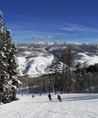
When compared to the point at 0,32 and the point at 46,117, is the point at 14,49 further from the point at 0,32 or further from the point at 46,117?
the point at 46,117

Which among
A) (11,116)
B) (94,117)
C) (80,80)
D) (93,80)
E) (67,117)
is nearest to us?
(94,117)

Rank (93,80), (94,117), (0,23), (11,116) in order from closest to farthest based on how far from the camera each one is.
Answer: (94,117)
(11,116)
(0,23)
(93,80)

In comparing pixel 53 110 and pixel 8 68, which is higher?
pixel 8 68

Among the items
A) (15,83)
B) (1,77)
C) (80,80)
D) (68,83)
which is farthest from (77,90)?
(1,77)

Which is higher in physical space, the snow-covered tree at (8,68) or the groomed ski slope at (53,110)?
the snow-covered tree at (8,68)

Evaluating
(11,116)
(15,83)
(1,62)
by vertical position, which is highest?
(1,62)

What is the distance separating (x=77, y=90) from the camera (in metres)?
78.3

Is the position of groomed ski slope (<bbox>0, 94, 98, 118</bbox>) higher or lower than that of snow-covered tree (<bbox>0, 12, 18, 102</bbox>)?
lower

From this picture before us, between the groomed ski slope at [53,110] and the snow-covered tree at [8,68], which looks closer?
the groomed ski slope at [53,110]

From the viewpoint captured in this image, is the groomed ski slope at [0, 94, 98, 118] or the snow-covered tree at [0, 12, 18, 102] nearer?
the groomed ski slope at [0, 94, 98, 118]

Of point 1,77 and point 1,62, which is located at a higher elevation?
point 1,62

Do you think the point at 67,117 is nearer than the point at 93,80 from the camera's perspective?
Yes

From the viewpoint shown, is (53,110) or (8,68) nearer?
(53,110)

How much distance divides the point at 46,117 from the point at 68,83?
42559 millimetres
